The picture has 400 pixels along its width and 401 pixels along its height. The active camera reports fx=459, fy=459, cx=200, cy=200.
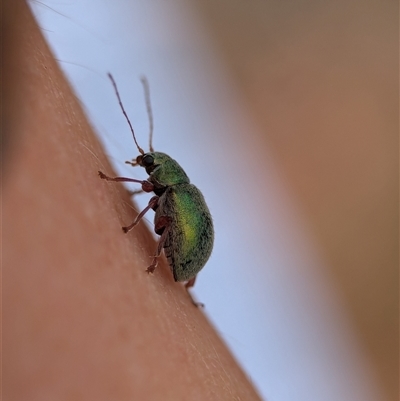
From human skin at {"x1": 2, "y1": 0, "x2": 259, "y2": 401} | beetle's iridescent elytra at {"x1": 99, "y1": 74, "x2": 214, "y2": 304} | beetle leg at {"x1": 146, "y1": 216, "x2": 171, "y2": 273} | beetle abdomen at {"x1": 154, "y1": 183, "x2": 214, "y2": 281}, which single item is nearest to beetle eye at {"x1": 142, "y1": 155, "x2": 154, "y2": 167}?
beetle's iridescent elytra at {"x1": 99, "y1": 74, "x2": 214, "y2": 304}

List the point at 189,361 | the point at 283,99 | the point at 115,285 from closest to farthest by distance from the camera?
the point at 115,285 → the point at 189,361 → the point at 283,99

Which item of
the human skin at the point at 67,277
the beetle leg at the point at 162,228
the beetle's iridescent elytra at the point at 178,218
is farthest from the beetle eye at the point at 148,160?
the human skin at the point at 67,277

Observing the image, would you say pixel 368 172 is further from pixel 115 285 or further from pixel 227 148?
pixel 115 285

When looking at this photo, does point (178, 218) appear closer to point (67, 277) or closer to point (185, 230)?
point (185, 230)

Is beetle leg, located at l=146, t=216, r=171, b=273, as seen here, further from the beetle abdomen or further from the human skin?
the human skin

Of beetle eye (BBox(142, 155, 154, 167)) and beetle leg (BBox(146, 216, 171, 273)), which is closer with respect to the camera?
beetle leg (BBox(146, 216, 171, 273))

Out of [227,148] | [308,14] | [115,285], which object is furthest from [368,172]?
[115,285]

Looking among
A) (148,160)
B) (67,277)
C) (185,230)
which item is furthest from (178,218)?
(67,277)
